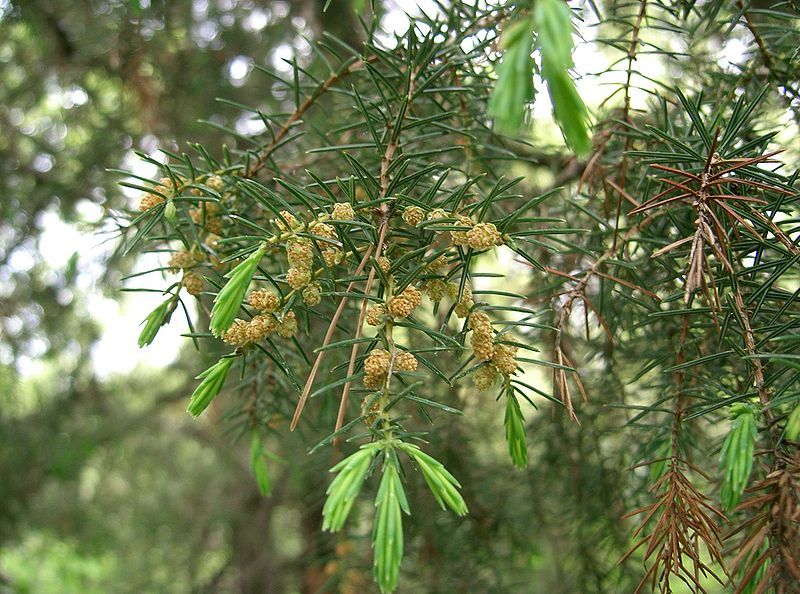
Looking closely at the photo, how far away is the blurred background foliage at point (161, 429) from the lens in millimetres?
1247

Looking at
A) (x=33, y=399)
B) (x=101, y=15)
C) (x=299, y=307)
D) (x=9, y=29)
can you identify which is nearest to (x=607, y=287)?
(x=299, y=307)

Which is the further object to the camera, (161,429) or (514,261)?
(161,429)

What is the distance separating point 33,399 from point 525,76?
2646 millimetres

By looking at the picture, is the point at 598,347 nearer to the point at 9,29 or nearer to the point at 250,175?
the point at 250,175

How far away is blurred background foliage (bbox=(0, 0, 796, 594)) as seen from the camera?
1247mm

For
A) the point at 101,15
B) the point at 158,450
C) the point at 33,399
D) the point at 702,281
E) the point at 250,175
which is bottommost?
the point at 702,281

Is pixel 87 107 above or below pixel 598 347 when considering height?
above

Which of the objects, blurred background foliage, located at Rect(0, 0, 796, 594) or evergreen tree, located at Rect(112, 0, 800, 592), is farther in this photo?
blurred background foliage, located at Rect(0, 0, 796, 594)

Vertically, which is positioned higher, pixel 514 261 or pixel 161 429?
pixel 161 429

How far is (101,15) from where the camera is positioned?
1876 millimetres

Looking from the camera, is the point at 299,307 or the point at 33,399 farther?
the point at 33,399

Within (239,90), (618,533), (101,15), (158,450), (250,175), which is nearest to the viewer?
(250,175)

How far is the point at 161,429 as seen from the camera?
2.62 m

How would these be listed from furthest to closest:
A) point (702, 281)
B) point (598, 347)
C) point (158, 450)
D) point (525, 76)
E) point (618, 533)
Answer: point (158, 450), point (618, 533), point (598, 347), point (702, 281), point (525, 76)
